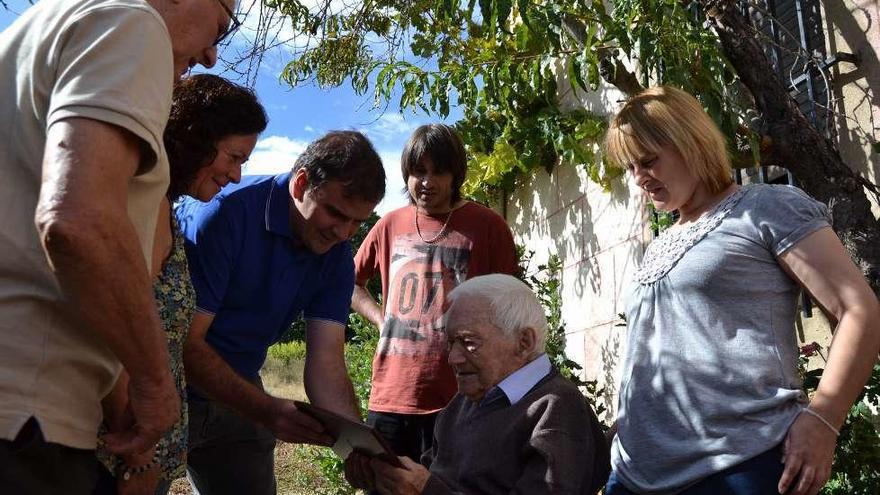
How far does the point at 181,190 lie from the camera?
2.17 meters

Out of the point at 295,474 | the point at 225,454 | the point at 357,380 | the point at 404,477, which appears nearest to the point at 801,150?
the point at 404,477

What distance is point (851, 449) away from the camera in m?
3.11

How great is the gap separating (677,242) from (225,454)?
1537mm

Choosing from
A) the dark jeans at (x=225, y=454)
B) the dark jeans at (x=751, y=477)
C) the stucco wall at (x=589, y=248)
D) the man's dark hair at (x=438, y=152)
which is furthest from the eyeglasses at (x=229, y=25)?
the stucco wall at (x=589, y=248)

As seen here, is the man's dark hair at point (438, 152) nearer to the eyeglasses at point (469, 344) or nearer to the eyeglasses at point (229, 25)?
the eyeglasses at point (469, 344)

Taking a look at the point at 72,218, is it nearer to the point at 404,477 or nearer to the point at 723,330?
the point at 404,477

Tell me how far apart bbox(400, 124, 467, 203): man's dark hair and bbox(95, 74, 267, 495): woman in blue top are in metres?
1.30

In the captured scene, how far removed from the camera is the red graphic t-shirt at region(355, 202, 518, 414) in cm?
338

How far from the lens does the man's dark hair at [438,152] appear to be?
3684 millimetres

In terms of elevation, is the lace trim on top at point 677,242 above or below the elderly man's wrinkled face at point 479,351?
above

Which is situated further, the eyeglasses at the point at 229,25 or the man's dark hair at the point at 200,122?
the man's dark hair at the point at 200,122

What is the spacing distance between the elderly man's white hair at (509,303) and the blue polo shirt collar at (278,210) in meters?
0.60

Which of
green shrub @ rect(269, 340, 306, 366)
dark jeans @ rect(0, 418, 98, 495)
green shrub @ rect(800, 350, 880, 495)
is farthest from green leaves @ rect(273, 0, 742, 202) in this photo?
green shrub @ rect(269, 340, 306, 366)

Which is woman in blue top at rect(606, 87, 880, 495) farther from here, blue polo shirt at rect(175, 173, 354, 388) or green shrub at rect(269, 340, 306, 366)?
green shrub at rect(269, 340, 306, 366)
